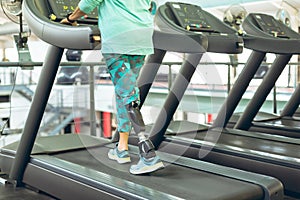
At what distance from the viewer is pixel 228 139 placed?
3.59 m

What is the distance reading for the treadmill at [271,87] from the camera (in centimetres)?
347

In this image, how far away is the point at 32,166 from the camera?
2.59m

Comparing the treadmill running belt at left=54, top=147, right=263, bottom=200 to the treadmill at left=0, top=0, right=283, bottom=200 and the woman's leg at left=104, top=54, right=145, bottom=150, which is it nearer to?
the treadmill at left=0, top=0, right=283, bottom=200

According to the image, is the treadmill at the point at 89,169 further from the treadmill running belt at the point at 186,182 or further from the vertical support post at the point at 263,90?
the vertical support post at the point at 263,90

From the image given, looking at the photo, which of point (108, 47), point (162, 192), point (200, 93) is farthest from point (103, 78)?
point (200, 93)

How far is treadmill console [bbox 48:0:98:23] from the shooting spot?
245 cm

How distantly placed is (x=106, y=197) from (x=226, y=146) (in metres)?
1.45

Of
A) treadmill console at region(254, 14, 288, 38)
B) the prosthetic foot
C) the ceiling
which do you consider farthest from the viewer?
the ceiling

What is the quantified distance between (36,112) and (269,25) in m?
2.54

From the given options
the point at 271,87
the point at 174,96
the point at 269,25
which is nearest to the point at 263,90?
the point at 271,87

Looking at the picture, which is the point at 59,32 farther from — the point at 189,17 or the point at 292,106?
the point at 292,106

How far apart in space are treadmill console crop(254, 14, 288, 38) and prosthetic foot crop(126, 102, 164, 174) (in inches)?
86.1

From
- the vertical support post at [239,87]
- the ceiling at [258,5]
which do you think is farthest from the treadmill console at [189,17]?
the ceiling at [258,5]

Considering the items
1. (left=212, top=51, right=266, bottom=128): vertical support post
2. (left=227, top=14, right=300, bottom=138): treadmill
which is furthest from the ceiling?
(left=212, top=51, right=266, bottom=128): vertical support post
